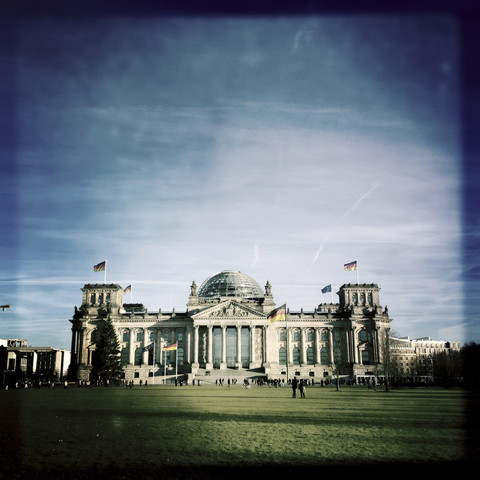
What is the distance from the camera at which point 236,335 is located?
10800 cm

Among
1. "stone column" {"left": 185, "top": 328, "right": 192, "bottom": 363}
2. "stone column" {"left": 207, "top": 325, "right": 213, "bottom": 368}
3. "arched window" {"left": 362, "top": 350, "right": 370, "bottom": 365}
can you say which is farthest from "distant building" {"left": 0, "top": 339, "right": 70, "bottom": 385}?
"arched window" {"left": 362, "top": 350, "right": 370, "bottom": 365}

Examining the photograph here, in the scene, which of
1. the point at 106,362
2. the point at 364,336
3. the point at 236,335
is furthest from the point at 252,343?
the point at 106,362

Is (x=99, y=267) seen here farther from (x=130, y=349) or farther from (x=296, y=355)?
(x=296, y=355)

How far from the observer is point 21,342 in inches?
6772

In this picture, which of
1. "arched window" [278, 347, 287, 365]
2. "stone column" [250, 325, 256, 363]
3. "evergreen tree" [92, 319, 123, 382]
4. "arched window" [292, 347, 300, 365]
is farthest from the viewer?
"arched window" [292, 347, 300, 365]

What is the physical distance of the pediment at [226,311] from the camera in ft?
352

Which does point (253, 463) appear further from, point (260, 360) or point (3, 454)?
point (260, 360)

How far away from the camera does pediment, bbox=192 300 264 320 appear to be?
107m

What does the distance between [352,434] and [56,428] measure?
11.0 meters

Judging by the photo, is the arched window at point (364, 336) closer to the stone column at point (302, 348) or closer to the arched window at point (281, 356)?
the stone column at point (302, 348)

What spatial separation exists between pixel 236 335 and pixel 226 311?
5.82m

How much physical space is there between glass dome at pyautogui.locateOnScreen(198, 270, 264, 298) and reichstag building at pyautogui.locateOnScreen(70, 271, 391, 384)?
4288 mm

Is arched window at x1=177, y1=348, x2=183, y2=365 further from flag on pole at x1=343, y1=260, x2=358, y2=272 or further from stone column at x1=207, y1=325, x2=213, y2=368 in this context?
flag on pole at x1=343, y1=260, x2=358, y2=272

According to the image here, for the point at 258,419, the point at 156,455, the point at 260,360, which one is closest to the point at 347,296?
the point at 260,360
